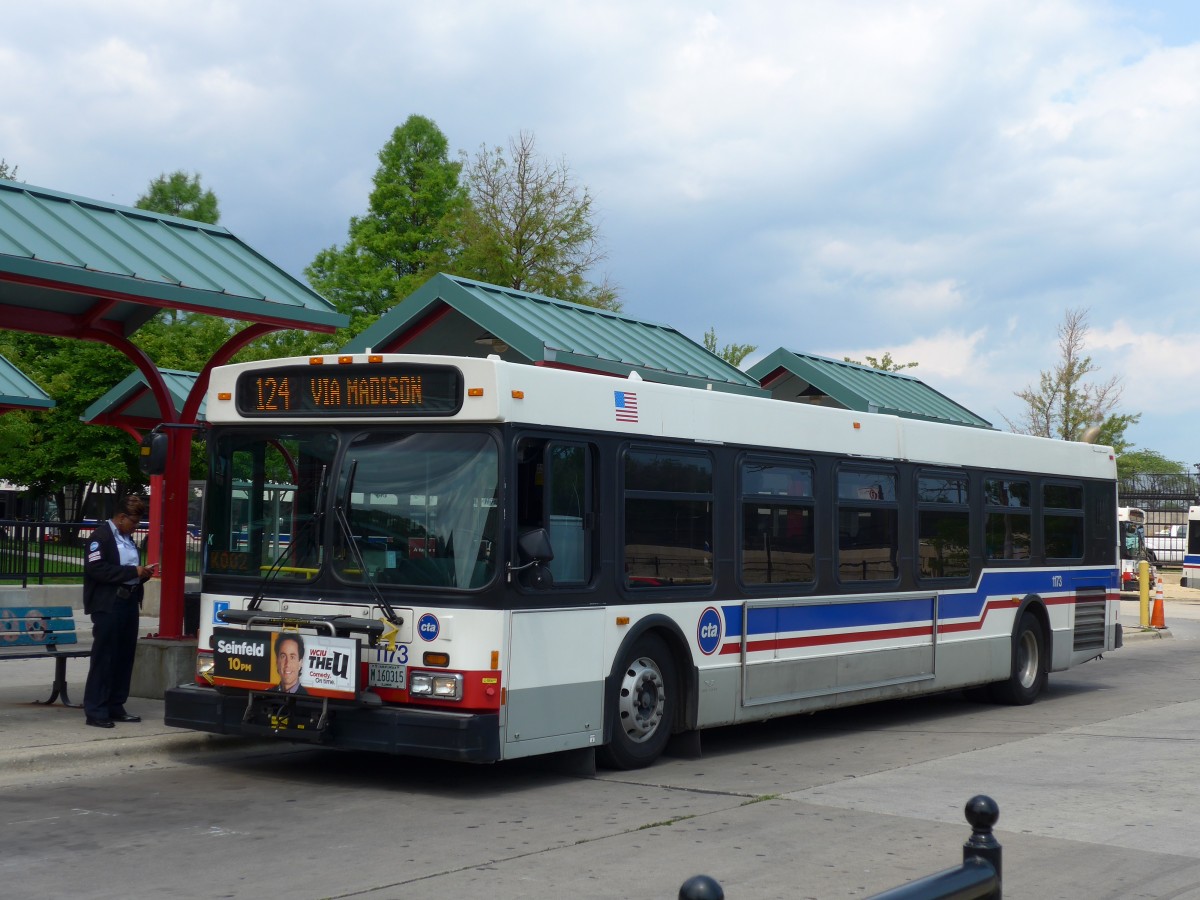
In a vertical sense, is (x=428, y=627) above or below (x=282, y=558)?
below

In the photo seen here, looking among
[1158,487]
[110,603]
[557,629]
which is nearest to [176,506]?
[110,603]

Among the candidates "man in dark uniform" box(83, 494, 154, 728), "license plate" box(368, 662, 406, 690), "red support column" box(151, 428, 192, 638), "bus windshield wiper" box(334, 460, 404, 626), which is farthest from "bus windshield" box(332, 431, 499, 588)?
"red support column" box(151, 428, 192, 638)

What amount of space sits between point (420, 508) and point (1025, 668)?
893 centimetres

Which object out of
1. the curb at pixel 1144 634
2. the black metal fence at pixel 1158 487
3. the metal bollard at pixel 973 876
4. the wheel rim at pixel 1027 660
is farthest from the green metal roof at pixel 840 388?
the black metal fence at pixel 1158 487

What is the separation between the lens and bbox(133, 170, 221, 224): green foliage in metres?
62.5

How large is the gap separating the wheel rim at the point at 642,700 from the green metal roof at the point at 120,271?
14.4 ft

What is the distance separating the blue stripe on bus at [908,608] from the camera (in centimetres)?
1177

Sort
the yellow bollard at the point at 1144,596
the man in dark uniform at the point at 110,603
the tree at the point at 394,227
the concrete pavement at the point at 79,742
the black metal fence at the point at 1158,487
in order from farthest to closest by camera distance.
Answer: the black metal fence at the point at 1158,487 < the tree at the point at 394,227 < the yellow bollard at the point at 1144,596 < the man in dark uniform at the point at 110,603 < the concrete pavement at the point at 79,742

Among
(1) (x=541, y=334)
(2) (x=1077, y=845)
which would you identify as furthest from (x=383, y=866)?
(1) (x=541, y=334)

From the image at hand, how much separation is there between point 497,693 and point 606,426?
6.92ft

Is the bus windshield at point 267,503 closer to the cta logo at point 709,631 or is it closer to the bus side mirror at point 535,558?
the bus side mirror at point 535,558

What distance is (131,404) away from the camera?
993 inches

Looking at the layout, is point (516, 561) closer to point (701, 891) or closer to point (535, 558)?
point (535, 558)

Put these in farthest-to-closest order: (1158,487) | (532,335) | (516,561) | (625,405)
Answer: (1158,487) < (532,335) < (625,405) < (516,561)
